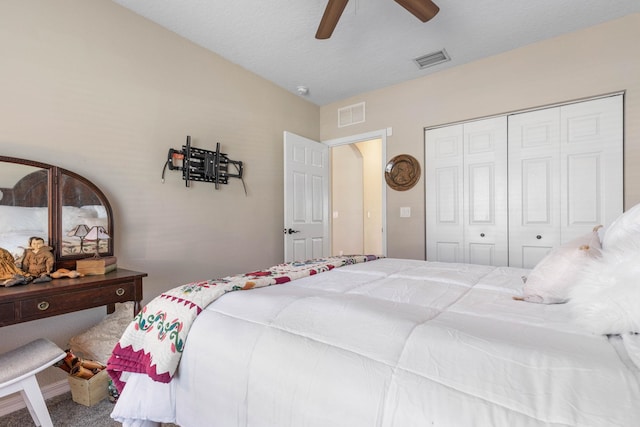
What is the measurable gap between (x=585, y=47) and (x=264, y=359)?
11.6ft

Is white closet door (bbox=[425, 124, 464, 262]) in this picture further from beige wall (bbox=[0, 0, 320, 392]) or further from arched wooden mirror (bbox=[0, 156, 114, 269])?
arched wooden mirror (bbox=[0, 156, 114, 269])

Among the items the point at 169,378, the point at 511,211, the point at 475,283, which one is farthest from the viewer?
the point at 511,211

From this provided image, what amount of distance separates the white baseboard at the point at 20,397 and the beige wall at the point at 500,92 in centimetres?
307

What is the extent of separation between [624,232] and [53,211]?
9.28ft

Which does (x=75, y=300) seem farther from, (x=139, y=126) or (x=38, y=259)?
(x=139, y=126)

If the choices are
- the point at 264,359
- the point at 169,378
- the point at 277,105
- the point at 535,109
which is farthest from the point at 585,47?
the point at 169,378

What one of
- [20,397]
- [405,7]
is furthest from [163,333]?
[405,7]

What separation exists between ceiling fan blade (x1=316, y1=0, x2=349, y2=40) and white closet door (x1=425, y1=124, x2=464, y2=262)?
6.17 feet

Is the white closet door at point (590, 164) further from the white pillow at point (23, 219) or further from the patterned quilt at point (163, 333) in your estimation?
the white pillow at point (23, 219)

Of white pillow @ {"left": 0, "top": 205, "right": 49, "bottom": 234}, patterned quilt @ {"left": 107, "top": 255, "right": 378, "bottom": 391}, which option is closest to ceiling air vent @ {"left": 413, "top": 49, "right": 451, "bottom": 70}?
patterned quilt @ {"left": 107, "top": 255, "right": 378, "bottom": 391}

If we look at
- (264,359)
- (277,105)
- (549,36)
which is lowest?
(264,359)

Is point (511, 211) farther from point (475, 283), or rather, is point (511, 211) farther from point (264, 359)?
point (264, 359)

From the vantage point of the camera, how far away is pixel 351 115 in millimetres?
4008

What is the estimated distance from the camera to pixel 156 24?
8.27 feet
